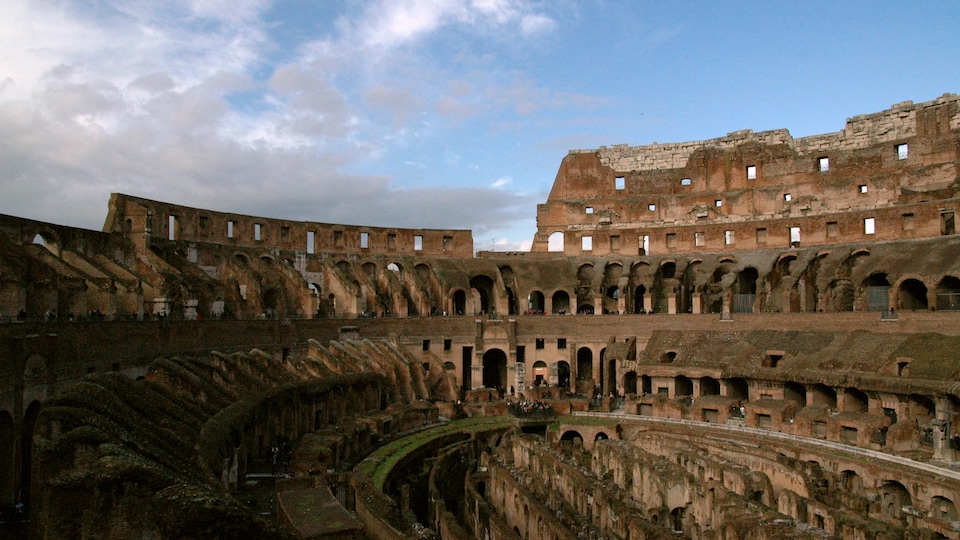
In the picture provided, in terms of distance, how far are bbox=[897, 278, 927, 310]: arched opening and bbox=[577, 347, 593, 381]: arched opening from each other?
18.6m

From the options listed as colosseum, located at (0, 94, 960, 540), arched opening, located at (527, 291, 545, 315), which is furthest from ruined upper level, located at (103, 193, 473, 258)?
arched opening, located at (527, 291, 545, 315)

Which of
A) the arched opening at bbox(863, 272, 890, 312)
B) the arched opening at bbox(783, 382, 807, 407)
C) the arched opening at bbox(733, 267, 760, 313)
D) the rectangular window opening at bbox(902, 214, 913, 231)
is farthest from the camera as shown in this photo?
the arched opening at bbox(733, 267, 760, 313)

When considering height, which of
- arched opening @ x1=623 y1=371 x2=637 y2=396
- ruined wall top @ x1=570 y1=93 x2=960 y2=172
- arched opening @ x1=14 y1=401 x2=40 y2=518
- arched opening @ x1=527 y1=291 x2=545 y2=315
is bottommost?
arched opening @ x1=623 y1=371 x2=637 y2=396

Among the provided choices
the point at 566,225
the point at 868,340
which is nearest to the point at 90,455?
the point at 868,340

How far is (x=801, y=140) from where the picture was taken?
4988 centimetres

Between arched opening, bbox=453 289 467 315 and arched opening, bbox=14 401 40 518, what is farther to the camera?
arched opening, bbox=453 289 467 315

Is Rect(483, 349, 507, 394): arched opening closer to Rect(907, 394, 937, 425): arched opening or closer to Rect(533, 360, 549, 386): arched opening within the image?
Rect(533, 360, 549, 386): arched opening

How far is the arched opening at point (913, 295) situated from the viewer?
37.8 m

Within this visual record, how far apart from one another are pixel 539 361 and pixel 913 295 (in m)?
21.7

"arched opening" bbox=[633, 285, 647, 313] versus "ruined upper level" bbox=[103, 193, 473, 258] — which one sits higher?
"ruined upper level" bbox=[103, 193, 473, 258]

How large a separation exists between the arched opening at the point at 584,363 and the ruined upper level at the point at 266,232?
1126 cm

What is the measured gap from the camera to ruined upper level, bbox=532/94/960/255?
142 ft

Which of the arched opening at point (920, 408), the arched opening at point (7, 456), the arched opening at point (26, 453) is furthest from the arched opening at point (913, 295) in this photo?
the arched opening at point (7, 456)

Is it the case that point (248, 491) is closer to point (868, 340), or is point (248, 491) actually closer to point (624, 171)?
point (868, 340)
